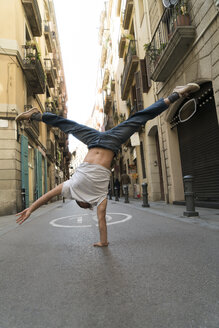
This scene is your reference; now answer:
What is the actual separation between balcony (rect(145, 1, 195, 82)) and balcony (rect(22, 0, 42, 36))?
7597 mm

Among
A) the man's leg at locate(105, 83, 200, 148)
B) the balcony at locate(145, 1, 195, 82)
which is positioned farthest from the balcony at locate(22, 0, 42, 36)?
the man's leg at locate(105, 83, 200, 148)

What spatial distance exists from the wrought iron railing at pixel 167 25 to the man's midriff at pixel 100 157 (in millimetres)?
6177

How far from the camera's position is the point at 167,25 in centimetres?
1007

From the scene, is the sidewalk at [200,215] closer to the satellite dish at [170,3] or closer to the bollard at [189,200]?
the bollard at [189,200]

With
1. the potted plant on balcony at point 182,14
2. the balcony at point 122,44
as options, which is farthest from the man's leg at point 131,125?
the balcony at point 122,44

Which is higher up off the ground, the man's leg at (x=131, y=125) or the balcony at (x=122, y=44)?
the balcony at (x=122, y=44)

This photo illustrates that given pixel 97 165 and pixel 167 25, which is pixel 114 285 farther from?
Result: pixel 167 25

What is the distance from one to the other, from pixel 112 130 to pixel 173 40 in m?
6.03

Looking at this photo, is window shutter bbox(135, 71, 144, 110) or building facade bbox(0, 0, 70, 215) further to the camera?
window shutter bbox(135, 71, 144, 110)

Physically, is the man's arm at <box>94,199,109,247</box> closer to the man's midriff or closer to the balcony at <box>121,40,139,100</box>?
the man's midriff

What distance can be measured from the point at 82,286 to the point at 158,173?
11911mm

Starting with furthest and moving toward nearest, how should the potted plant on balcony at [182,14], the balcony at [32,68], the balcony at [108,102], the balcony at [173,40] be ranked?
the balcony at [108,102]
the balcony at [32,68]
the potted plant on balcony at [182,14]
the balcony at [173,40]

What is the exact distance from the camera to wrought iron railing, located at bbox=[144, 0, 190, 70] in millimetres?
7739

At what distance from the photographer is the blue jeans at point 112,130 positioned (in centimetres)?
→ 313
